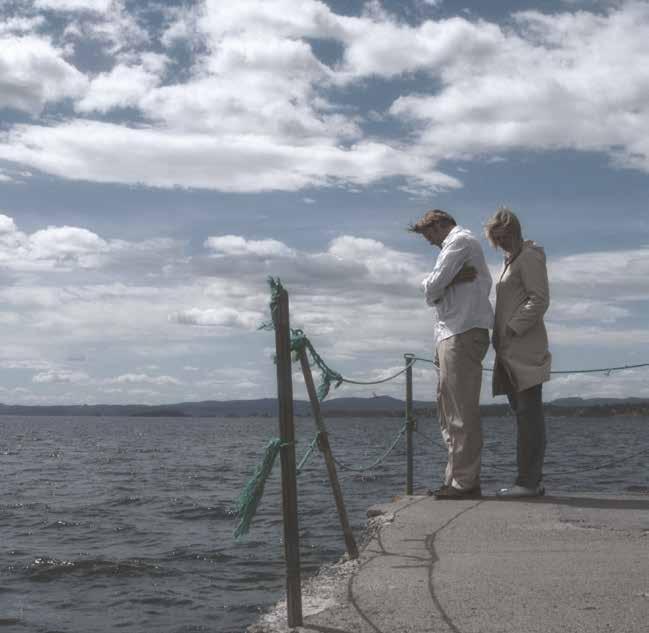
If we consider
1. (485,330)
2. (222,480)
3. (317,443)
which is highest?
(485,330)

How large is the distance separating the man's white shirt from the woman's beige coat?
162 millimetres

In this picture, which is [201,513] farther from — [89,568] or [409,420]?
[409,420]

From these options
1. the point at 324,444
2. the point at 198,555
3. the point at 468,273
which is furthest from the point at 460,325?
the point at 198,555

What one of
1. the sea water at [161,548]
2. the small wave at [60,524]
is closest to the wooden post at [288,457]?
the sea water at [161,548]

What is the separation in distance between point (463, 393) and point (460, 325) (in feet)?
1.55

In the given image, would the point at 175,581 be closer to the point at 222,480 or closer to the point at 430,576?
the point at 430,576

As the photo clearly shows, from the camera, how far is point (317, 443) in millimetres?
4949

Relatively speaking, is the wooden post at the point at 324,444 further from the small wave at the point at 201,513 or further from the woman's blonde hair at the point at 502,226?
the small wave at the point at 201,513

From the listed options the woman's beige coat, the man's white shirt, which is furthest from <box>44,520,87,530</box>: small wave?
the woman's beige coat

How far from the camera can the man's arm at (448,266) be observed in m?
6.12

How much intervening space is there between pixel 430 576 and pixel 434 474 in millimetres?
12582

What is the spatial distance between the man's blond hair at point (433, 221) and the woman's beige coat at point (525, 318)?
1.77ft

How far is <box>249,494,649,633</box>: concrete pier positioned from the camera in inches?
141

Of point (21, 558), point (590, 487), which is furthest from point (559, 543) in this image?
point (590, 487)
